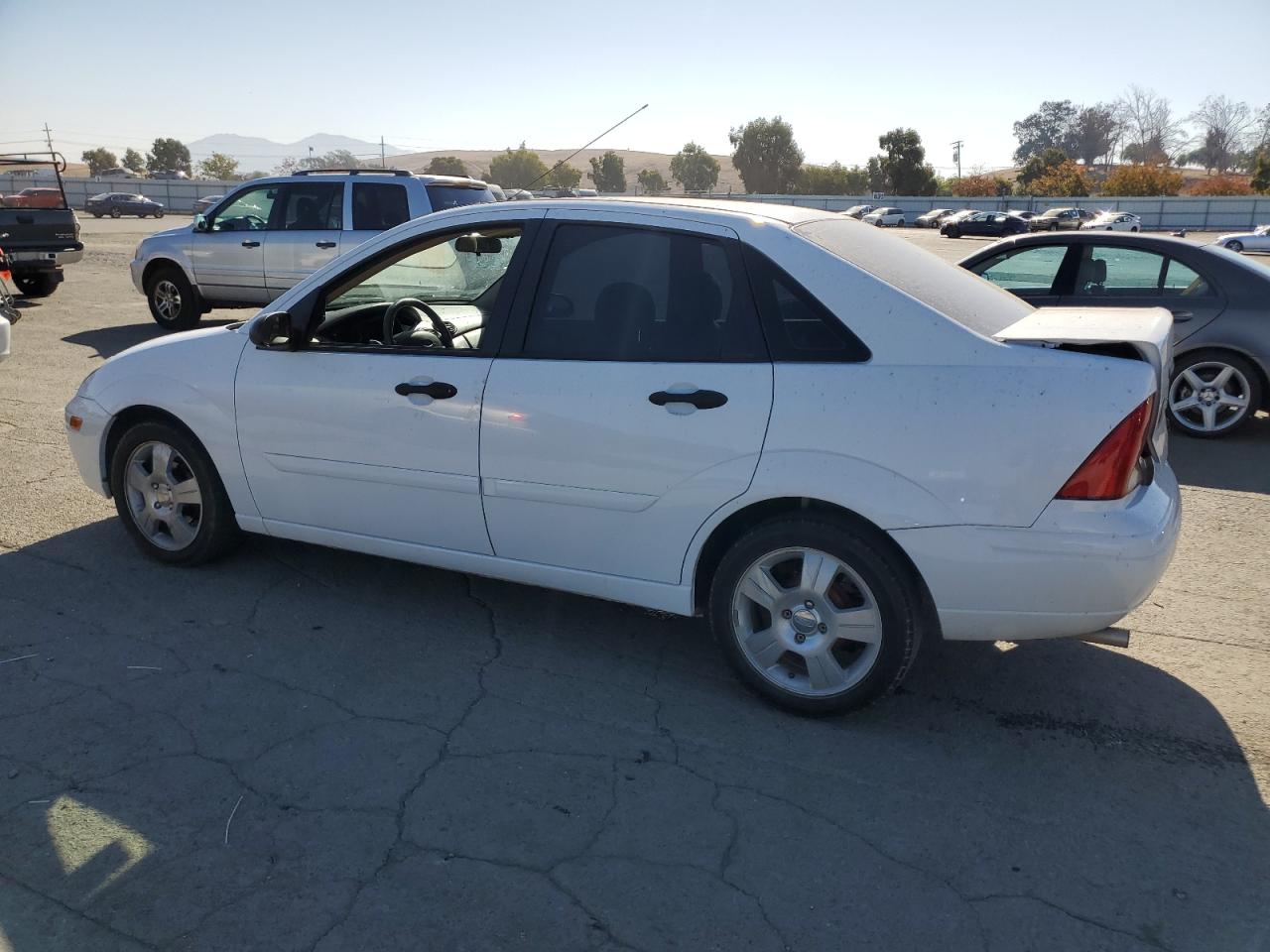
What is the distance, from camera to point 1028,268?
8367 millimetres

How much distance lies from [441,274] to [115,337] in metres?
8.71

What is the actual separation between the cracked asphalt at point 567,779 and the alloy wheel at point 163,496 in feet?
0.65

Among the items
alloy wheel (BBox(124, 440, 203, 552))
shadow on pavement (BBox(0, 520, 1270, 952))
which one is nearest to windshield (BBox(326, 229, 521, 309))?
alloy wheel (BBox(124, 440, 203, 552))

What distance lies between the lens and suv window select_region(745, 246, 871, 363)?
3.50 metres

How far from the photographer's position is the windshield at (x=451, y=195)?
36.4ft

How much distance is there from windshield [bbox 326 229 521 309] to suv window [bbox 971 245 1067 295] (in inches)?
188

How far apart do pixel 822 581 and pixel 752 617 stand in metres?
0.35

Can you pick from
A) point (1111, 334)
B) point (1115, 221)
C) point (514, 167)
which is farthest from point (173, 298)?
point (514, 167)

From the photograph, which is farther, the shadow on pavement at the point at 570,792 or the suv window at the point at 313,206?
the suv window at the point at 313,206

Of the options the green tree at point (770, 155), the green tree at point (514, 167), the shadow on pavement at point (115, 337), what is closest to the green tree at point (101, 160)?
the green tree at point (514, 167)

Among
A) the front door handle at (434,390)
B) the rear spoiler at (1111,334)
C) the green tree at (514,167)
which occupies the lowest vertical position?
the front door handle at (434,390)

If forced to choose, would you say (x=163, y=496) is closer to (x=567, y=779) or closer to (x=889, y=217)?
(x=567, y=779)

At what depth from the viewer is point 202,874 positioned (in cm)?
281

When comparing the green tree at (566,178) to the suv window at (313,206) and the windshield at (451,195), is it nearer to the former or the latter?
the windshield at (451,195)
